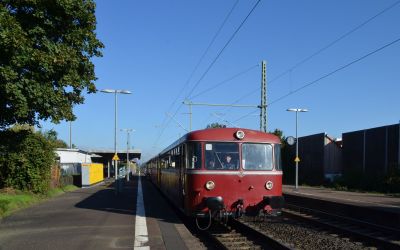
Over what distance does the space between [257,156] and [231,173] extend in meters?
0.95

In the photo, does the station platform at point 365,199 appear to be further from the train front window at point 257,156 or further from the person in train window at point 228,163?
the person in train window at point 228,163

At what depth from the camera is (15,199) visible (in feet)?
63.5

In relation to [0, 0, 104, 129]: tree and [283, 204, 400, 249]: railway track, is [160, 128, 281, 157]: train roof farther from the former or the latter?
[0, 0, 104, 129]: tree

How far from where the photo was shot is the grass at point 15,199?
17.0 meters

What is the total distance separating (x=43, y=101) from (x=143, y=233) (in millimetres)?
4599

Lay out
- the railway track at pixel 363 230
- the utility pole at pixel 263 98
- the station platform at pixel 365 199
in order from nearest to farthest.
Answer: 1. the railway track at pixel 363 230
2. the station platform at pixel 365 199
3. the utility pole at pixel 263 98

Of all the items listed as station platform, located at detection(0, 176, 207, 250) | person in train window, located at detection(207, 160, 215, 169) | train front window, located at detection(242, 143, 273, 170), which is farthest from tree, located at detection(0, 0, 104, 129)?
train front window, located at detection(242, 143, 273, 170)

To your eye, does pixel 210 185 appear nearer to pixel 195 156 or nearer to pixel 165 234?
pixel 195 156

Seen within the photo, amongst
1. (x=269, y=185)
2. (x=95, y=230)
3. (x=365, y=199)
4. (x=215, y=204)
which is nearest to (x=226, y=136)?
(x=269, y=185)

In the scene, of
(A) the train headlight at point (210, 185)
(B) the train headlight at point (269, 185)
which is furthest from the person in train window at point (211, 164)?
(B) the train headlight at point (269, 185)

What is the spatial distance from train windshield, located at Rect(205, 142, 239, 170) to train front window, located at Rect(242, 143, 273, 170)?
0.81ft

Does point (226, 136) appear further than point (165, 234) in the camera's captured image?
Yes

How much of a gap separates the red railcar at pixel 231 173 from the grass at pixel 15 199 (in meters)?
6.51

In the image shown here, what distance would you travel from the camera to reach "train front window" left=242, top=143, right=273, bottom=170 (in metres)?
13.8
